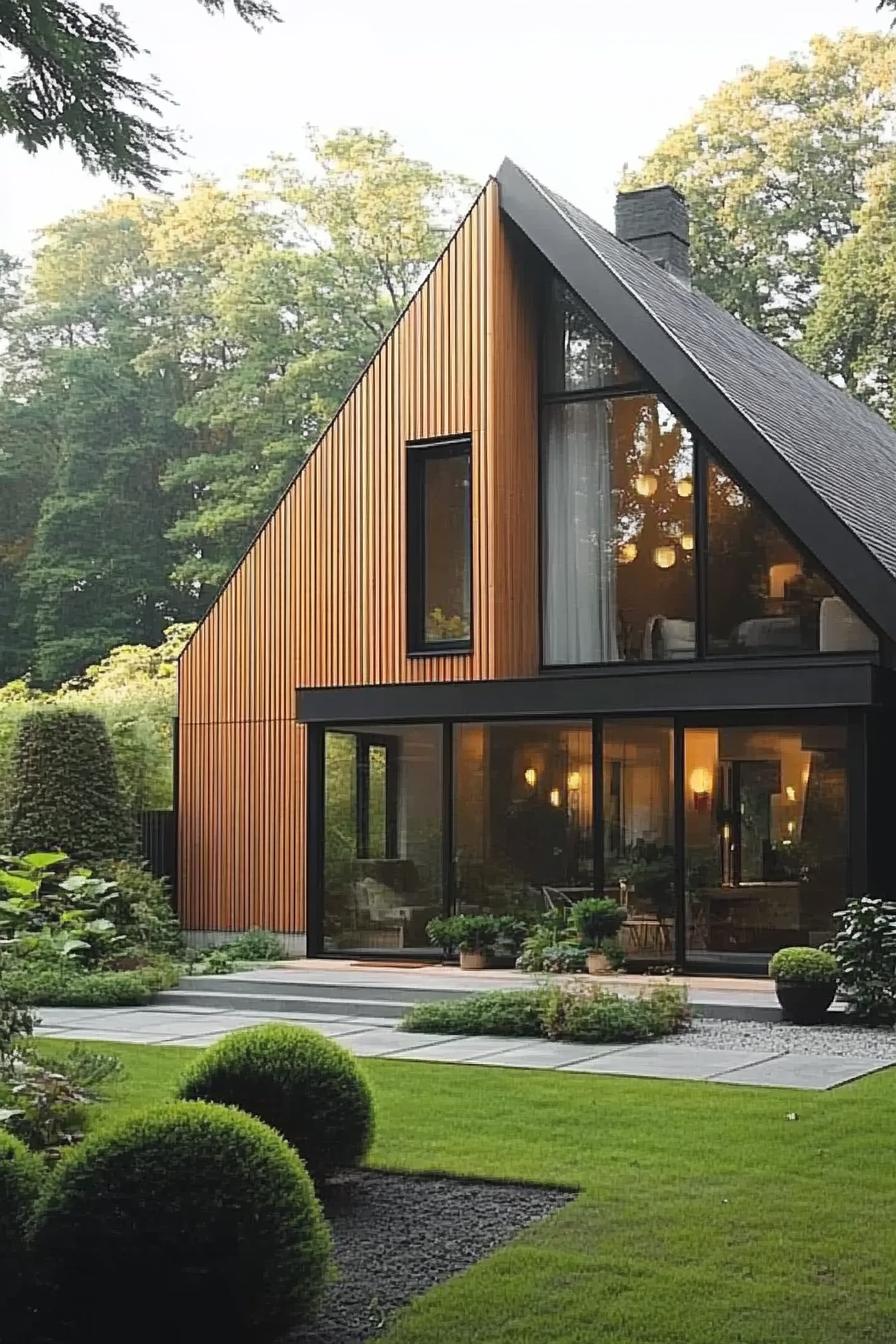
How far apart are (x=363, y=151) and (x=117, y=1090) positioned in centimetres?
Answer: 3078

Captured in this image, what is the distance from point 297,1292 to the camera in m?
4.74

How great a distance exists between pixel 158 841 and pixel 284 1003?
187 inches

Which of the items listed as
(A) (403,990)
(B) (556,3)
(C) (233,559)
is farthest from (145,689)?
(B) (556,3)

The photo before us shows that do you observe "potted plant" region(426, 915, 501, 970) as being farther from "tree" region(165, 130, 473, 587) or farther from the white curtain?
"tree" region(165, 130, 473, 587)

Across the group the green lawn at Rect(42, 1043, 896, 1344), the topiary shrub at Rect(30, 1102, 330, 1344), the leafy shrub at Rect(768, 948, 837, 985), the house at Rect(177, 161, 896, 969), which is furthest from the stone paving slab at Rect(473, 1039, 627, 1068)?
the topiary shrub at Rect(30, 1102, 330, 1344)

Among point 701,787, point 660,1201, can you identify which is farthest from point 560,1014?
point 660,1201

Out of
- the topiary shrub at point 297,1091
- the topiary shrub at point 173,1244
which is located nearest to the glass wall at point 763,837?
the topiary shrub at point 297,1091

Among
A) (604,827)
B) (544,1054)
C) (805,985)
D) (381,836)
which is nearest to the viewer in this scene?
(544,1054)

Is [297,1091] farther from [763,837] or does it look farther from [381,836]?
[381,836]

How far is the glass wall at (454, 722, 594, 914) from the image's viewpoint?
585 inches

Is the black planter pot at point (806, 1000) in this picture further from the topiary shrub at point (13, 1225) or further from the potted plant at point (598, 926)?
the topiary shrub at point (13, 1225)

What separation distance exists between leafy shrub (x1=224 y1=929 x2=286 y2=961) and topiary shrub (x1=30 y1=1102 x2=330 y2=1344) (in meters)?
11.3

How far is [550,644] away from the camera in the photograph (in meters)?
16.1

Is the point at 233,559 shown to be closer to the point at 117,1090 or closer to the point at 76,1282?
the point at 117,1090
